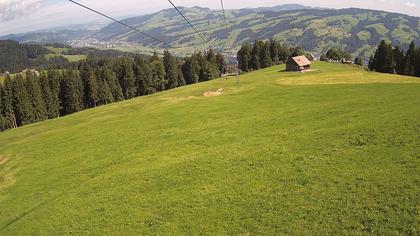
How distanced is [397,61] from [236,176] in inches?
4208

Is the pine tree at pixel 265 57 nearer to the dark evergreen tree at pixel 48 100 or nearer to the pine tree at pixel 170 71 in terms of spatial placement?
the pine tree at pixel 170 71

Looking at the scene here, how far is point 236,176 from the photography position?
2706 cm

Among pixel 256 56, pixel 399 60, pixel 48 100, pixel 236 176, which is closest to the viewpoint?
pixel 236 176

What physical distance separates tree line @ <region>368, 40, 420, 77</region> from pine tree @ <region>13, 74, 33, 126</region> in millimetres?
106251

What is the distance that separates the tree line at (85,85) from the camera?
10131 centimetres

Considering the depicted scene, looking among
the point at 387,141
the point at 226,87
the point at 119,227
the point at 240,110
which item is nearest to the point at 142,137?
the point at 240,110

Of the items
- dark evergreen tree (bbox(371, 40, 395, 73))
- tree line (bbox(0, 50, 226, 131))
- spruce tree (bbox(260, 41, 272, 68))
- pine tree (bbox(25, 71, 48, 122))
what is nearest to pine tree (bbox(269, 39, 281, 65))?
spruce tree (bbox(260, 41, 272, 68))

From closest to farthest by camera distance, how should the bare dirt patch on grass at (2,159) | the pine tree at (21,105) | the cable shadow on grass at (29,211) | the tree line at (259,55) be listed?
the cable shadow on grass at (29,211)
the bare dirt patch on grass at (2,159)
the pine tree at (21,105)
the tree line at (259,55)

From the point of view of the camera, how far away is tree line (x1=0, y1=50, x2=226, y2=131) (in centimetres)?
10131

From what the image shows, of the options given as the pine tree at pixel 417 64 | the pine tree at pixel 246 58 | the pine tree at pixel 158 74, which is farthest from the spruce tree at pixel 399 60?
the pine tree at pixel 158 74

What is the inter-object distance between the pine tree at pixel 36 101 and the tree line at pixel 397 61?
103099mm

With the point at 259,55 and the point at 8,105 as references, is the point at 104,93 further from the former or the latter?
the point at 259,55

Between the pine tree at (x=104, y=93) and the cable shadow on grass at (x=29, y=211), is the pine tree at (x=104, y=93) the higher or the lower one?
the lower one

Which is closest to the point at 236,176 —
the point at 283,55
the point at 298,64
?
the point at 298,64
